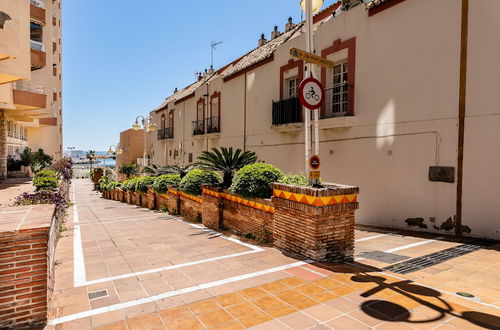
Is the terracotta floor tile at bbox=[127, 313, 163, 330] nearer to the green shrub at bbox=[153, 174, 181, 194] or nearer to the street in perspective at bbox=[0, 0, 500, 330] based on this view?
the street in perspective at bbox=[0, 0, 500, 330]

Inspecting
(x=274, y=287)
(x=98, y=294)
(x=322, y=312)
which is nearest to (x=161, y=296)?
(x=98, y=294)

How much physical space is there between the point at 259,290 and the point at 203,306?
91 centimetres

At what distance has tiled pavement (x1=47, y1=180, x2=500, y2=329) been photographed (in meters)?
3.57

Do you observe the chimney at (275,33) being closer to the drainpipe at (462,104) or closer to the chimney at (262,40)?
the chimney at (262,40)

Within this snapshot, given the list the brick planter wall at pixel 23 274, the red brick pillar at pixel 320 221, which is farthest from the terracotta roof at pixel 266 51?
the brick planter wall at pixel 23 274

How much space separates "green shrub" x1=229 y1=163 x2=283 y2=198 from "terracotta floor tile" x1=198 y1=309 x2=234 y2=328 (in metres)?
4.02

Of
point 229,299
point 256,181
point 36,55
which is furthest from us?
point 36,55

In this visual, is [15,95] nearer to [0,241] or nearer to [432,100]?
[0,241]

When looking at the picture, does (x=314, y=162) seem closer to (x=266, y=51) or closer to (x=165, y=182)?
(x=165, y=182)

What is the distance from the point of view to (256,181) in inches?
300

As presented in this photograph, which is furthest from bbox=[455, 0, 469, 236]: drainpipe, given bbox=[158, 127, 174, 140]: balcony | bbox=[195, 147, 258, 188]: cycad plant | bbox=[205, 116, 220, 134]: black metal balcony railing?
bbox=[158, 127, 174, 140]: balcony

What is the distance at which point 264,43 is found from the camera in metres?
21.0

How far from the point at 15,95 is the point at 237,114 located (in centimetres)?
1388

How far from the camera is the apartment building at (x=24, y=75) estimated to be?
12969 mm
